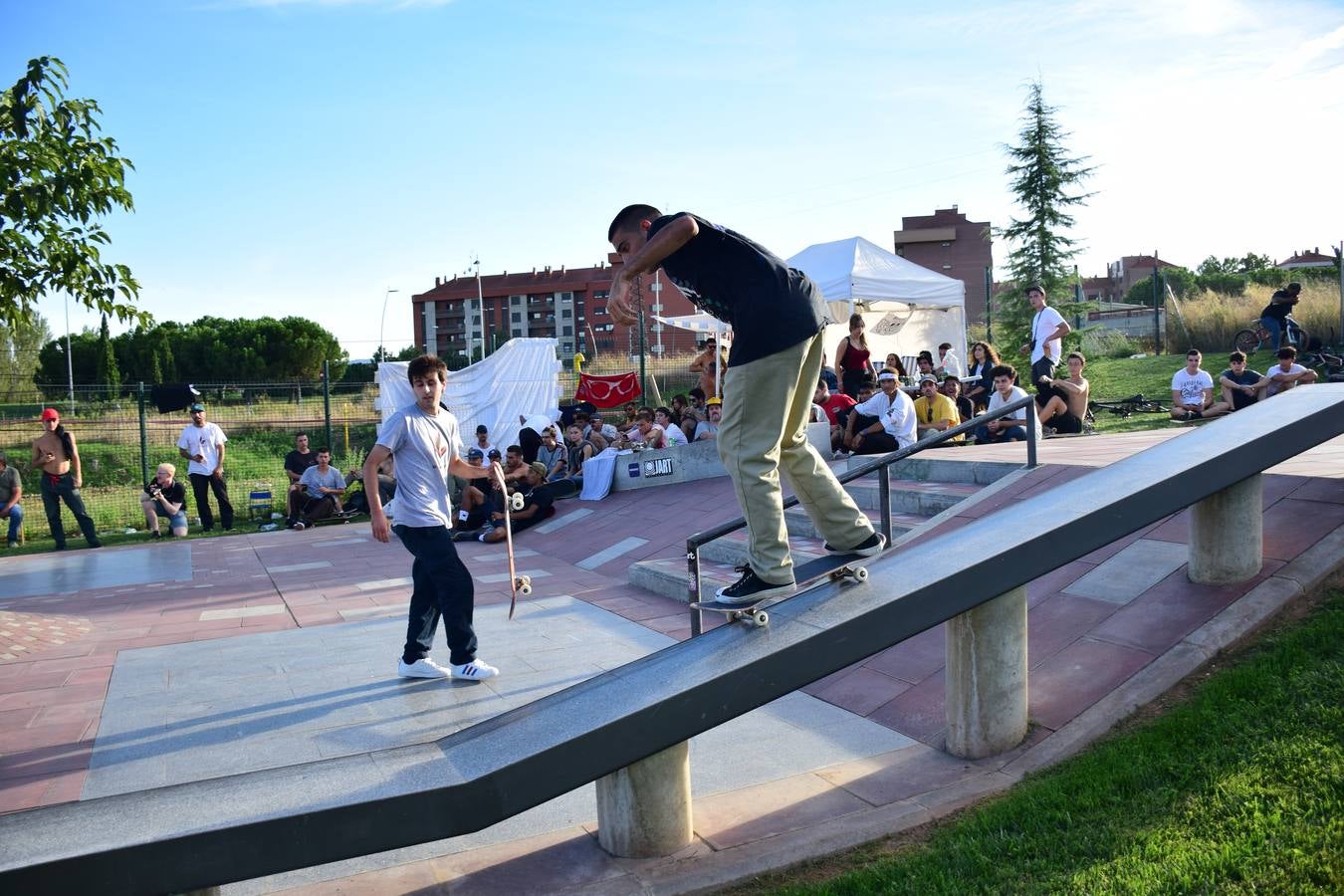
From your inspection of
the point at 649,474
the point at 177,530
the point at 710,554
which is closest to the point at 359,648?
the point at 710,554

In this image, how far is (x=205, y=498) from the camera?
1612cm

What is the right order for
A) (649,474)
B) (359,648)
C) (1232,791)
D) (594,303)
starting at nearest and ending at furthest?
(1232,791), (359,648), (649,474), (594,303)

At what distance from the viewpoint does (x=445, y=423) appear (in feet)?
19.7

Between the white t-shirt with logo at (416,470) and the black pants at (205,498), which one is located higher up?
the white t-shirt with logo at (416,470)

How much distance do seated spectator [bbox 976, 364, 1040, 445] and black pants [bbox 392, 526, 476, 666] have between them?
21.9ft

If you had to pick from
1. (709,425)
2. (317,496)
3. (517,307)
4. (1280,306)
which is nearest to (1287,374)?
(1280,306)

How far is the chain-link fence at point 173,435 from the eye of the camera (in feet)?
59.2

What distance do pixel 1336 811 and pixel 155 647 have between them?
764 centimetres

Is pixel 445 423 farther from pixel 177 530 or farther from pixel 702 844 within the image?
pixel 177 530

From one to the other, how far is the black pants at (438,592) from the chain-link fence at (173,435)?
39.9ft

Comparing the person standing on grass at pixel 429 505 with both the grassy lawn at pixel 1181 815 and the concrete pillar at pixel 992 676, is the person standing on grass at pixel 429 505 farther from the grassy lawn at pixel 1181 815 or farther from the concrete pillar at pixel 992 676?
the grassy lawn at pixel 1181 815

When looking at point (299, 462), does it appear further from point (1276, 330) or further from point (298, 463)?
point (1276, 330)

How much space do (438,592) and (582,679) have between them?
1089mm

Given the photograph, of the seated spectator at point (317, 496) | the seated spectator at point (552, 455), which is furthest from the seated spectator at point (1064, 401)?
the seated spectator at point (317, 496)
